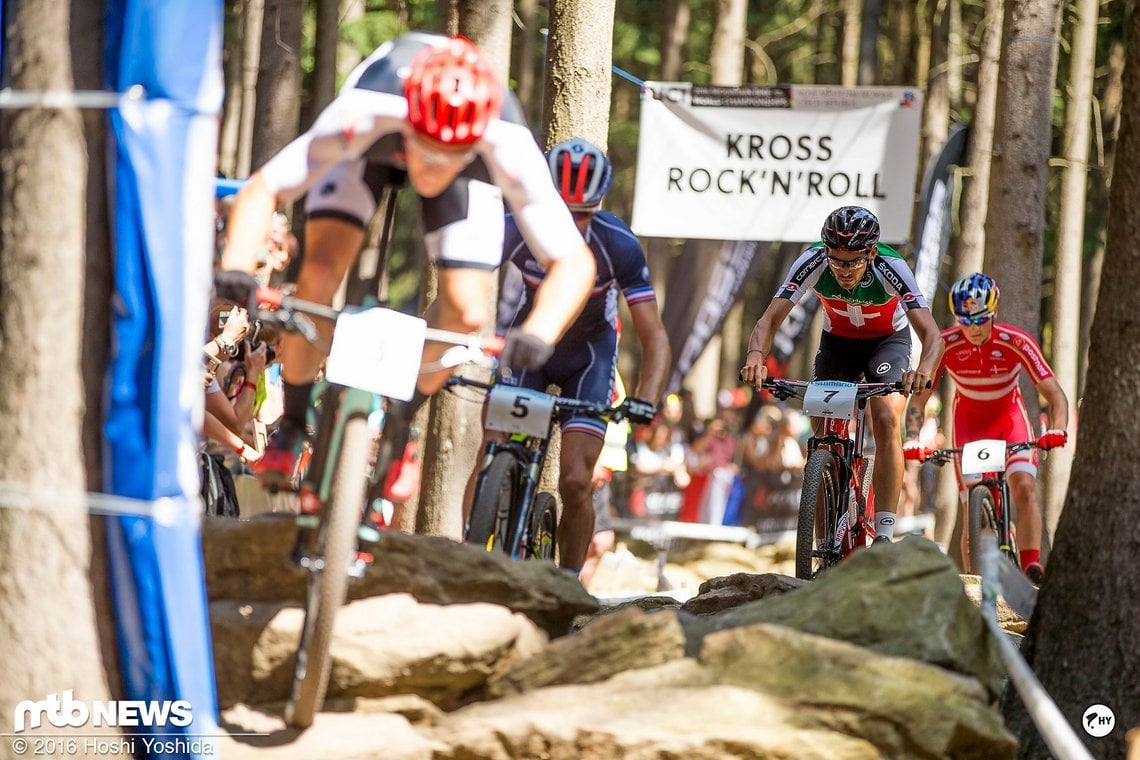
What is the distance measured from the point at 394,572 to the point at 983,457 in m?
5.18

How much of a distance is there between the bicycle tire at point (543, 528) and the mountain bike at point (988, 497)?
12.3 feet

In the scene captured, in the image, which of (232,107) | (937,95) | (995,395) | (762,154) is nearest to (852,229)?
(995,395)

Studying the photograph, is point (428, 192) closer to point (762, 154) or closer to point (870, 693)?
point (870, 693)

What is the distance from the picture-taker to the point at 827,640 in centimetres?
535

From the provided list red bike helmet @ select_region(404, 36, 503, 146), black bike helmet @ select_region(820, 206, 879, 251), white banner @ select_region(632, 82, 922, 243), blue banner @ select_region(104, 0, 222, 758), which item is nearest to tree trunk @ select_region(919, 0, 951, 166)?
white banner @ select_region(632, 82, 922, 243)

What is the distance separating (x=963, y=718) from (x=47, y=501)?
3091 millimetres

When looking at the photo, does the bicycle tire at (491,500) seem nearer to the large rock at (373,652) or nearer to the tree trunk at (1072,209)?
the large rock at (373,652)

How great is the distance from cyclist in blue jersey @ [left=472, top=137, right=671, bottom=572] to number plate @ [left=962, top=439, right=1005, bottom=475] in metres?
3.37

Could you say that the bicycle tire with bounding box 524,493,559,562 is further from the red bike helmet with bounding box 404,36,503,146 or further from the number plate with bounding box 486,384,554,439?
the red bike helmet with bounding box 404,36,503,146

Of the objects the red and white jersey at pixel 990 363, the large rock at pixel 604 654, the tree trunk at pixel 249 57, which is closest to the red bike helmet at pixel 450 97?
the large rock at pixel 604 654

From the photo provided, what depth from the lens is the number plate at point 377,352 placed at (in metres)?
5.30

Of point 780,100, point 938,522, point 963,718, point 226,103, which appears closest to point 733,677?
point 963,718

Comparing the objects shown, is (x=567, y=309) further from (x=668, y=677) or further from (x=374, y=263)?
(x=668, y=677)

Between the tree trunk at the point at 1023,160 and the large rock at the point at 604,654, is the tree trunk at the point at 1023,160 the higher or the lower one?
the higher one
